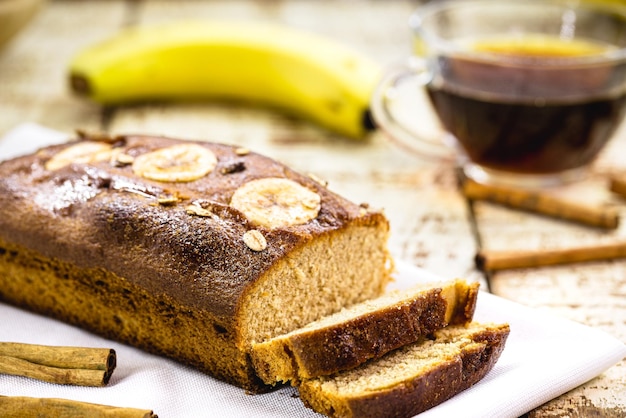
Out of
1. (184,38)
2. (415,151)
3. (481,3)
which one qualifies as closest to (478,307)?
(415,151)

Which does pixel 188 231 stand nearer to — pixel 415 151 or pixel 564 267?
pixel 564 267

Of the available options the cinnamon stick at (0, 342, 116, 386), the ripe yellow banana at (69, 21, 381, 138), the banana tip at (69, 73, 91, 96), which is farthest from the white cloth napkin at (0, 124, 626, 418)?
the banana tip at (69, 73, 91, 96)

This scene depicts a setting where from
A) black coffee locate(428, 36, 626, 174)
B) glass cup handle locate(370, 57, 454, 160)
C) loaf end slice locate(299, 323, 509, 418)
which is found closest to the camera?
loaf end slice locate(299, 323, 509, 418)

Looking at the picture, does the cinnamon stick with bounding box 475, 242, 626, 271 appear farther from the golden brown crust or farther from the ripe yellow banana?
the ripe yellow banana

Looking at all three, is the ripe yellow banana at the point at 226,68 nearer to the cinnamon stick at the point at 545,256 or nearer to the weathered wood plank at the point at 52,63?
the weathered wood plank at the point at 52,63

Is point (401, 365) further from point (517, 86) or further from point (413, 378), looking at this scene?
point (517, 86)

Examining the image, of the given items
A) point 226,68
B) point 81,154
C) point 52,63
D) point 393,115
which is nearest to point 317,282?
point 81,154
